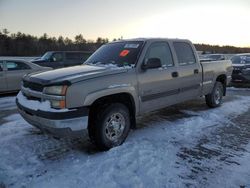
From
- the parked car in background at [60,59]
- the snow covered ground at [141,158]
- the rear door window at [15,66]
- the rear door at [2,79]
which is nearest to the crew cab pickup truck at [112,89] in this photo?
the snow covered ground at [141,158]

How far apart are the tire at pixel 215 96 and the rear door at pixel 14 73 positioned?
661 centimetres

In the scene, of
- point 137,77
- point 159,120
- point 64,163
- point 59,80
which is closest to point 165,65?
point 137,77

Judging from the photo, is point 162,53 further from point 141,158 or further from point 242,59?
point 242,59

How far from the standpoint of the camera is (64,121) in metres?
4.15

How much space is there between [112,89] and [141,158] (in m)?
1.16

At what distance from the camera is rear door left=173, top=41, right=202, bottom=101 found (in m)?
6.32

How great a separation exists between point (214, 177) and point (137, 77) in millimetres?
2139

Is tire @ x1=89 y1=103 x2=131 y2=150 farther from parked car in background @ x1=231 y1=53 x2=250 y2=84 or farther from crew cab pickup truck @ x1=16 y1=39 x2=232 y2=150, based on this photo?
parked car in background @ x1=231 y1=53 x2=250 y2=84

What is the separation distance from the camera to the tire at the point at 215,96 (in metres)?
7.90

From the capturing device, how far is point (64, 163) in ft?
14.0

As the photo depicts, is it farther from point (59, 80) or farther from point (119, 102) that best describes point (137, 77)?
point (59, 80)

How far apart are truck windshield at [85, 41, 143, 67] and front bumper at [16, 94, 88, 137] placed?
144 cm

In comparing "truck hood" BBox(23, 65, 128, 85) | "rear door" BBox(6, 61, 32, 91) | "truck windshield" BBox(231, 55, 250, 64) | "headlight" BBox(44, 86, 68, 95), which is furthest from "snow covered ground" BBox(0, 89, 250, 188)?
"truck windshield" BBox(231, 55, 250, 64)

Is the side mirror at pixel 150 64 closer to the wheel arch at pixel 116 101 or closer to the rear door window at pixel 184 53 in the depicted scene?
the wheel arch at pixel 116 101
